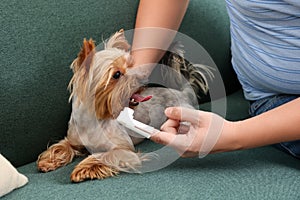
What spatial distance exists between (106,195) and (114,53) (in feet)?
1.05

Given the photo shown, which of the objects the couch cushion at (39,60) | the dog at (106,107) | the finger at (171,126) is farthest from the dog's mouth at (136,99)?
the couch cushion at (39,60)

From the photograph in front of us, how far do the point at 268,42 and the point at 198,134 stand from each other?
0.28 meters

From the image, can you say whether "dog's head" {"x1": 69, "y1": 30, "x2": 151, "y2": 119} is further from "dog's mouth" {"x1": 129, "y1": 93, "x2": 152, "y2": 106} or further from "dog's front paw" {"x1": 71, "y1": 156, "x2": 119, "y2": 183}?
"dog's front paw" {"x1": 71, "y1": 156, "x2": 119, "y2": 183}

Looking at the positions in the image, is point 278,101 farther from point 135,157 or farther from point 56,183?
point 56,183

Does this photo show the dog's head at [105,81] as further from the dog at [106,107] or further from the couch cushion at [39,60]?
the couch cushion at [39,60]

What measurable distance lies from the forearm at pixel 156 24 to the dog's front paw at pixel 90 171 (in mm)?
304

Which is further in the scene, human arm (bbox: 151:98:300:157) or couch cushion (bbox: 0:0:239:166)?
couch cushion (bbox: 0:0:239:166)

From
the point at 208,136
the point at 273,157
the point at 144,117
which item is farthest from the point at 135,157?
the point at 273,157

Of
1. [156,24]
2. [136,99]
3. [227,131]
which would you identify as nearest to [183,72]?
[156,24]

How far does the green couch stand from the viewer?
970 mm

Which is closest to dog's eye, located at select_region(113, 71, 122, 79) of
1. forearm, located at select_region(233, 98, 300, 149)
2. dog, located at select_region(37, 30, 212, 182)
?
dog, located at select_region(37, 30, 212, 182)

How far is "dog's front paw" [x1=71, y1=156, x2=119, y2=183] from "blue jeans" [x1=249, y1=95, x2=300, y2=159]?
0.40 m

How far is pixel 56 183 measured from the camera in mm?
1034

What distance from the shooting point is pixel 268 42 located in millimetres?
1080
